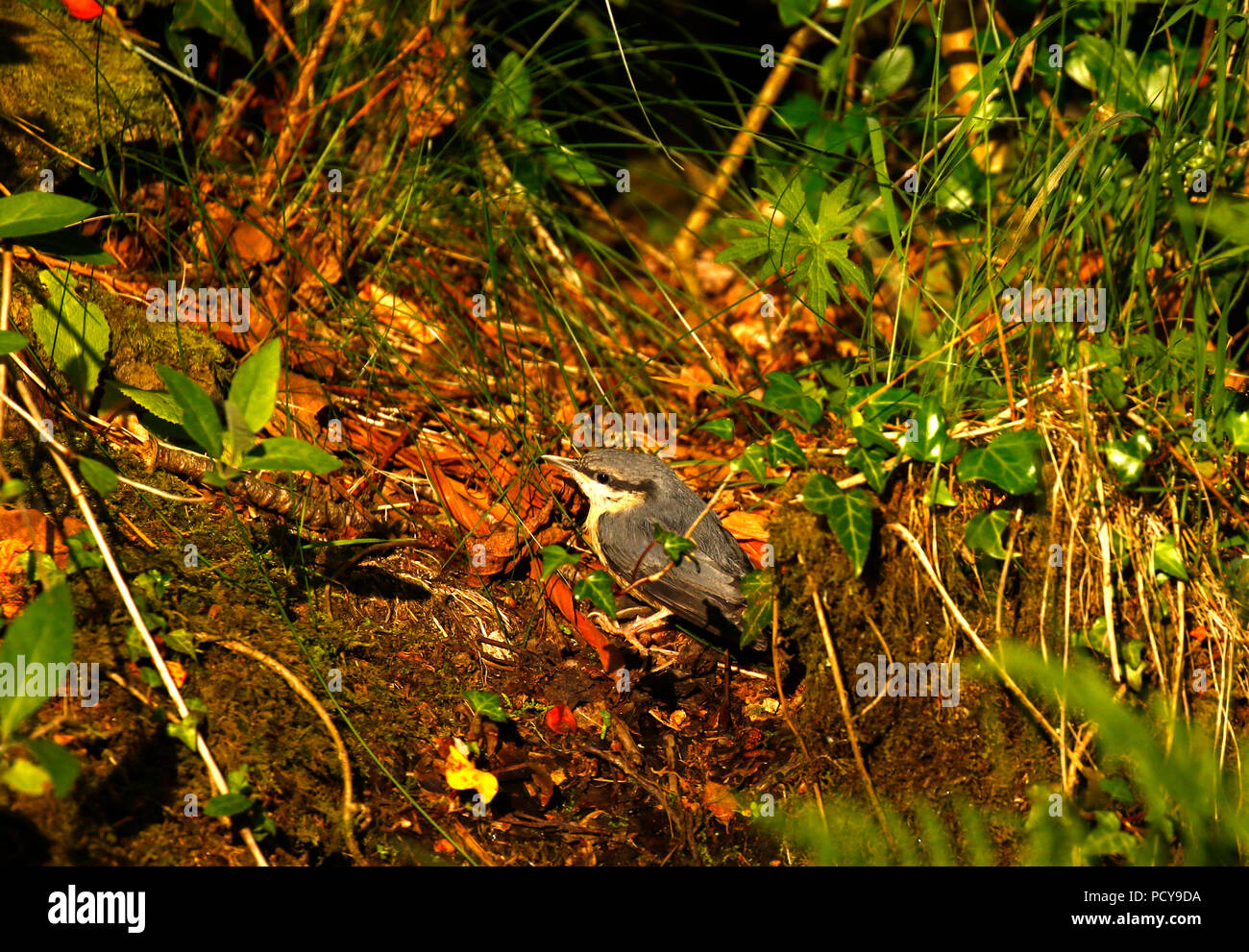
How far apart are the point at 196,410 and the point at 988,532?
2.38m

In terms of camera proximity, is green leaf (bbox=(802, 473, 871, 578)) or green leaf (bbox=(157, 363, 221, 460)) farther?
green leaf (bbox=(802, 473, 871, 578))

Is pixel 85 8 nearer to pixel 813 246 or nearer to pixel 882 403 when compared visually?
pixel 813 246

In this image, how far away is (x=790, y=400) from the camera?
329 cm

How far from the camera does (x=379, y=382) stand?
441 centimetres

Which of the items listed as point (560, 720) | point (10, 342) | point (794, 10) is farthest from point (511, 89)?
point (560, 720)

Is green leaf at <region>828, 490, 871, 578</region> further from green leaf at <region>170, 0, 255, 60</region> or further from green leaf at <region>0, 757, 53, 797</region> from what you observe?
green leaf at <region>170, 0, 255, 60</region>

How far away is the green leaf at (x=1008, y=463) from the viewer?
288 centimetres

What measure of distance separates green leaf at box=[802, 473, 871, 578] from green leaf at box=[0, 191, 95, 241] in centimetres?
227

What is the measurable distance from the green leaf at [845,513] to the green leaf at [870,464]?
7cm

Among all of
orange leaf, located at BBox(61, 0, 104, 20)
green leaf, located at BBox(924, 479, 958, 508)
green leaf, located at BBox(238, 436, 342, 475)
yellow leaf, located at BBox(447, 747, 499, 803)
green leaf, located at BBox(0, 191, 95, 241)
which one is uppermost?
orange leaf, located at BBox(61, 0, 104, 20)

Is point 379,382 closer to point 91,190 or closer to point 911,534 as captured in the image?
point 91,190

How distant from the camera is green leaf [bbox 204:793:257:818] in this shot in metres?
2.43

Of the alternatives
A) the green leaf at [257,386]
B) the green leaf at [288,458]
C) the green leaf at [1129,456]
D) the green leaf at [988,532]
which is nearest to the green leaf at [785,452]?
the green leaf at [988,532]

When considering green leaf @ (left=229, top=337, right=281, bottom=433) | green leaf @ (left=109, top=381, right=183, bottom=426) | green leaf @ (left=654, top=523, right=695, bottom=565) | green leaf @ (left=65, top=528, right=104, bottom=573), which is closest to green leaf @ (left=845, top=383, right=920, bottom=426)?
green leaf @ (left=654, top=523, right=695, bottom=565)
